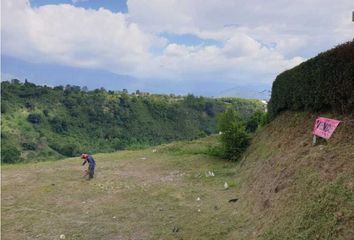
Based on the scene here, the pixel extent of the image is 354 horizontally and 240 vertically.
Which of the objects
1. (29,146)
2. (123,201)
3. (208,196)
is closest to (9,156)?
(29,146)

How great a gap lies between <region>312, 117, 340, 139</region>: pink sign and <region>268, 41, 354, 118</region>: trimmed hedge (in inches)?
27.3

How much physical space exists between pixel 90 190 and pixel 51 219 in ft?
11.8

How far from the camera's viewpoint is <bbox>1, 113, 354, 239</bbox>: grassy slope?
8781 millimetres

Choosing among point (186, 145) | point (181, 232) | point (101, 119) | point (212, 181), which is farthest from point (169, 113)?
point (181, 232)

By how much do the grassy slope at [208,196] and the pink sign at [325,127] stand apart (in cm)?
32

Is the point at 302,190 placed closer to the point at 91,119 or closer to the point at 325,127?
the point at 325,127

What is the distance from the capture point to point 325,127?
12031 mm

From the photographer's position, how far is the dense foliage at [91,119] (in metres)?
52.5

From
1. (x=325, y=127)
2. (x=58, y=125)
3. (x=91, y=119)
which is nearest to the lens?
(x=325, y=127)

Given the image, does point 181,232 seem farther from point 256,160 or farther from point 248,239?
point 256,160

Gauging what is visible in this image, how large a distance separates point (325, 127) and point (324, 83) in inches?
91.7

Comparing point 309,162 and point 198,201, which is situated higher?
point 309,162

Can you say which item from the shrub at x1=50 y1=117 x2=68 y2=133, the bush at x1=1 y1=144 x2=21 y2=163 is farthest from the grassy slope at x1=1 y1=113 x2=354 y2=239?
the shrub at x1=50 y1=117 x2=68 y2=133

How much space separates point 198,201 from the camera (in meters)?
14.3
